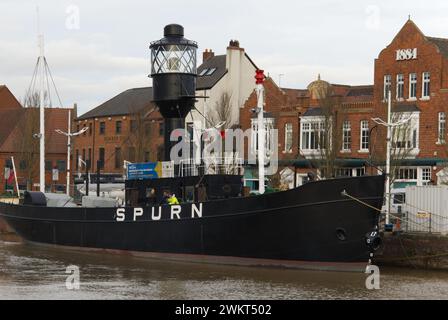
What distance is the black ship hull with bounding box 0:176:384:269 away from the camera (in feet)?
92.1

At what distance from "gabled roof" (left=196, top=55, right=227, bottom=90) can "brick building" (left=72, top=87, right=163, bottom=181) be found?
15.2ft

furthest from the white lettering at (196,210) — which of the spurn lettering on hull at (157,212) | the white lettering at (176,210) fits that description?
the white lettering at (176,210)

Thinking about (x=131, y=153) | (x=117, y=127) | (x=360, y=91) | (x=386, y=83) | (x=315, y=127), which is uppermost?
(x=360, y=91)

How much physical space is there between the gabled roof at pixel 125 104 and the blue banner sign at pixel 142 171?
33728 mm

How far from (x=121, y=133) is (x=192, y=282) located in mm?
46254

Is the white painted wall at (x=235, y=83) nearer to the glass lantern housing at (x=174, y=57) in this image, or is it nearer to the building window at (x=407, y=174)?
the building window at (x=407, y=174)

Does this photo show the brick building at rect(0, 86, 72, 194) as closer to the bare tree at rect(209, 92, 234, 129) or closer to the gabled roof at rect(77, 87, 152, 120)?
the gabled roof at rect(77, 87, 152, 120)

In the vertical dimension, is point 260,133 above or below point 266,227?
above

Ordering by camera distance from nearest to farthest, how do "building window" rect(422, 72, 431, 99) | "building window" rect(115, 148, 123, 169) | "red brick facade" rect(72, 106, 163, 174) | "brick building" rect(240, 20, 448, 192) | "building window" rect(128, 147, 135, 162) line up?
"brick building" rect(240, 20, 448, 192), "building window" rect(422, 72, 431, 99), "red brick facade" rect(72, 106, 163, 174), "building window" rect(128, 147, 135, 162), "building window" rect(115, 148, 123, 169)

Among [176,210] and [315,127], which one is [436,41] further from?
[176,210]

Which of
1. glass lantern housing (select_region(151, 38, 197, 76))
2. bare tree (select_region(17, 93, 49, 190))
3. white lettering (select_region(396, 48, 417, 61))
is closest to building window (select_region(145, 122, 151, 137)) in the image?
bare tree (select_region(17, 93, 49, 190))

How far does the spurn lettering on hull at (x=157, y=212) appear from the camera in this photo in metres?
31.1

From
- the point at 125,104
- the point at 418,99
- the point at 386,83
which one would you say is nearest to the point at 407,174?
the point at 418,99

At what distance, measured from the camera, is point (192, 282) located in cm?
2700
